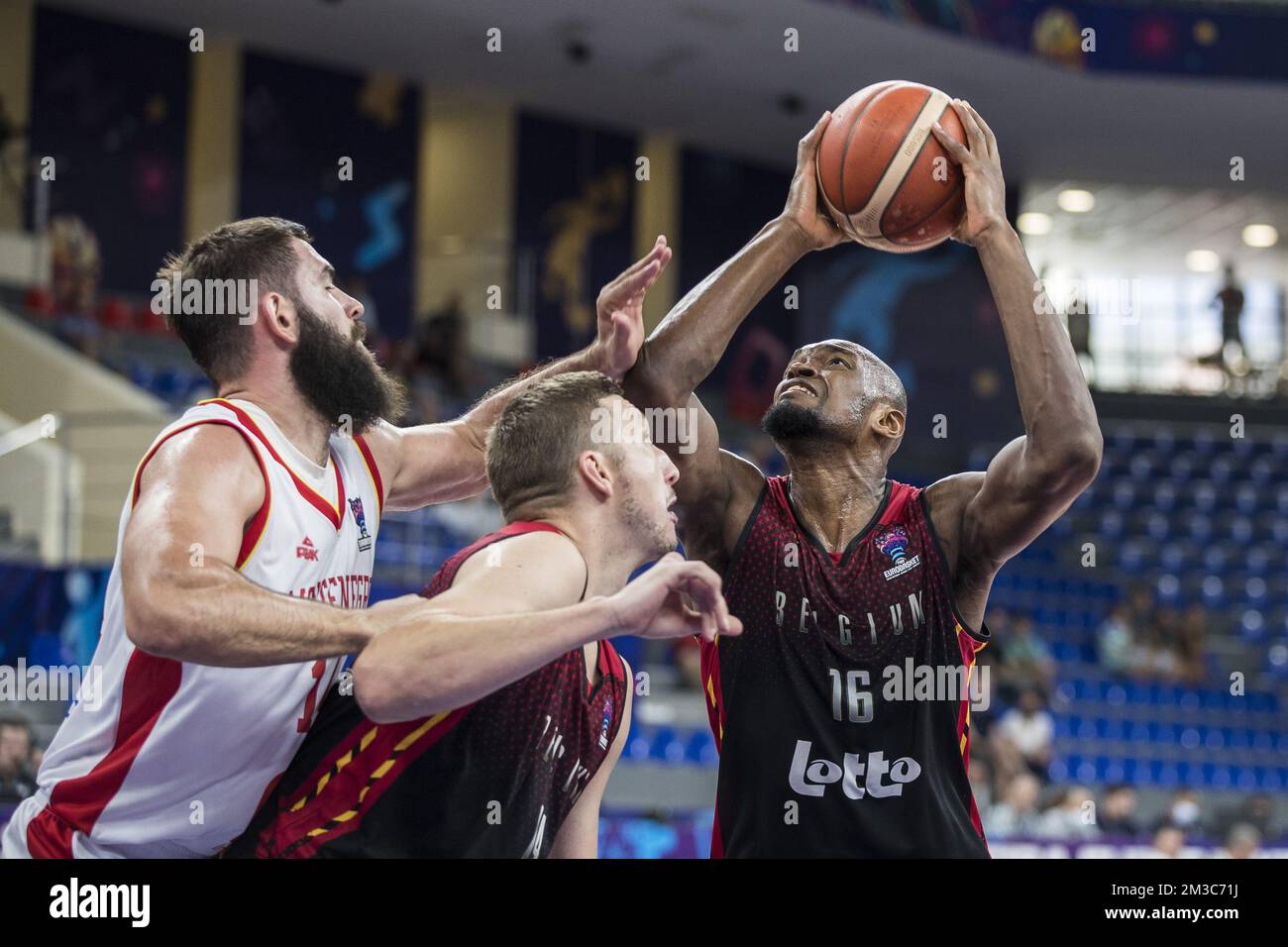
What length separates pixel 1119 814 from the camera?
10.7 meters

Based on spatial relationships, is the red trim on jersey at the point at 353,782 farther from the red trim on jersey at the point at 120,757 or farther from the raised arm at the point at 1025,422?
the raised arm at the point at 1025,422

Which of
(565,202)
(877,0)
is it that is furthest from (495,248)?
(877,0)

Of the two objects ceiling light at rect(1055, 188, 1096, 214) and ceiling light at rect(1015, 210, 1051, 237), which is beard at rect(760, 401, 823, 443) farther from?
ceiling light at rect(1015, 210, 1051, 237)

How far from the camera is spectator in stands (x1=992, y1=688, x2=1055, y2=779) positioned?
36.3 feet

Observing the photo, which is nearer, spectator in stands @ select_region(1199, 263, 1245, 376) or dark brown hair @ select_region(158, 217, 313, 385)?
dark brown hair @ select_region(158, 217, 313, 385)

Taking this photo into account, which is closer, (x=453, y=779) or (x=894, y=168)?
(x=453, y=779)

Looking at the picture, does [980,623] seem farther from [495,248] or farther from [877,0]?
[495,248]

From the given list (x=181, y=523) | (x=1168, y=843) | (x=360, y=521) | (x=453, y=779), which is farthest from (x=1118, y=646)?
(x=181, y=523)

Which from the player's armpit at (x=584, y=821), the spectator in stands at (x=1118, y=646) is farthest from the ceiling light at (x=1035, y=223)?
the player's armpit at (x=584, y=821)

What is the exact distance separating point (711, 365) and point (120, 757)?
1.74 meters

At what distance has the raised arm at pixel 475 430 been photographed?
3.75 meters

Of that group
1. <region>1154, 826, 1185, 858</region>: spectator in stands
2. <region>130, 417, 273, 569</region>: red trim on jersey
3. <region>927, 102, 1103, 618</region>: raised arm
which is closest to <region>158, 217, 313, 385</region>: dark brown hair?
<region>130, 417, 273, 569</region>: red trim on jersey

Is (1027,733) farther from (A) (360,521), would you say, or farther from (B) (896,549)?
(A) (360,521)

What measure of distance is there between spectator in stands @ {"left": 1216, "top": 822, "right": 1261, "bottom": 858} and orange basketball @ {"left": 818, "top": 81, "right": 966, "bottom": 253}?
7440 mm
